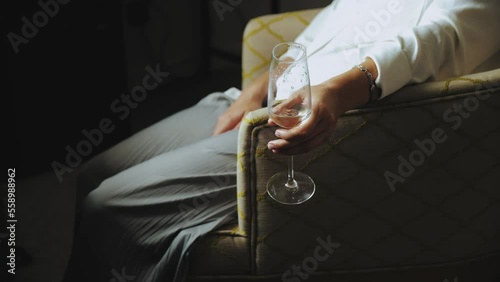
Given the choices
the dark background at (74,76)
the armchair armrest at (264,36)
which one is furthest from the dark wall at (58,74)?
the armchair armrest at (264,36)

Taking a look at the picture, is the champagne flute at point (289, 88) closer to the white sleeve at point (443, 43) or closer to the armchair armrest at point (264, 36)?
the white sleeve at point (443, 43)

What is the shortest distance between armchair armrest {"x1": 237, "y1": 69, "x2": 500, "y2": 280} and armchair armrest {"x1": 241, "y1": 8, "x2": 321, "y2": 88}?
1.59 ft

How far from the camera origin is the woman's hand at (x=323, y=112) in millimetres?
917

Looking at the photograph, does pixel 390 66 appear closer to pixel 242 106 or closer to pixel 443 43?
pixel 443 43

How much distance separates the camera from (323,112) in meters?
0.93

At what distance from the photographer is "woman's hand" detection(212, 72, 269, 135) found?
1.26 m

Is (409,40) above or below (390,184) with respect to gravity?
above

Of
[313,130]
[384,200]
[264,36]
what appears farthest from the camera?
[264,36]

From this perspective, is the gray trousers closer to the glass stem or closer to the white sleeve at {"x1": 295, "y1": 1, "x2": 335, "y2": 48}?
the glass stem

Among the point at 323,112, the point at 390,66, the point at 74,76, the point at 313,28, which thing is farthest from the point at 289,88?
the point at 74,76

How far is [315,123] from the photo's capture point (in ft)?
3.02

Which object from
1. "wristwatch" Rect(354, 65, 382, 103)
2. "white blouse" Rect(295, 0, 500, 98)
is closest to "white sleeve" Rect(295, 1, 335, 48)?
"white blouse" Rect(295, 0, 500, 98)

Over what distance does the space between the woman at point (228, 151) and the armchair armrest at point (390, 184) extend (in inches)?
1.8

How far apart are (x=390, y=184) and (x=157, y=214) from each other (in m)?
0.40
